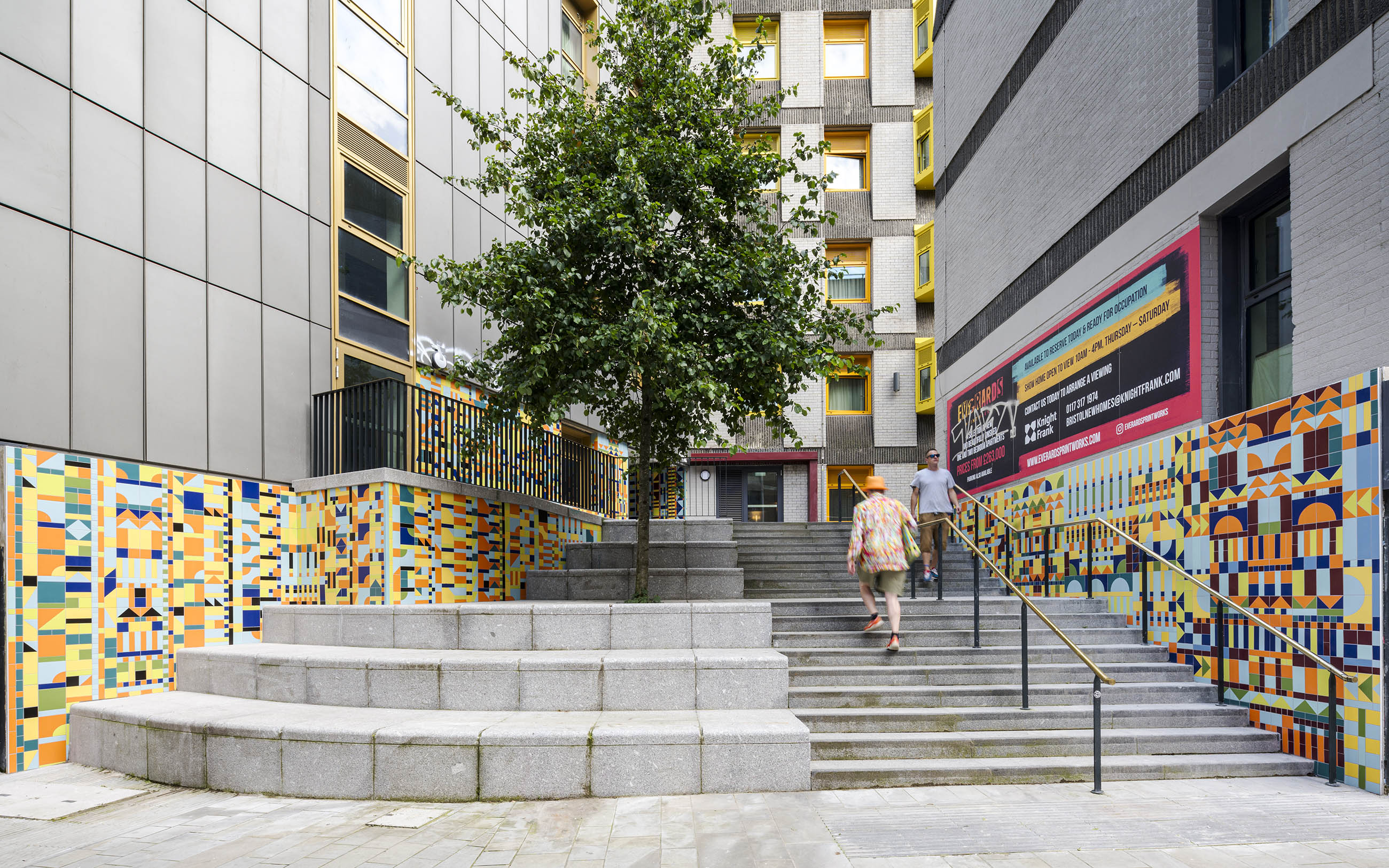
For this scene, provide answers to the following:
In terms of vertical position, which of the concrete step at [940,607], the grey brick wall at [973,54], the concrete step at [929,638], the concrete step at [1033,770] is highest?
the grey brick wall at [973,54]

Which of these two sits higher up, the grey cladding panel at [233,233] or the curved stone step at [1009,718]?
the grey cladding panel at [233,233]

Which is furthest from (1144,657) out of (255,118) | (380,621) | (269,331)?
(255,118)

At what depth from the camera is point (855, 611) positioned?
9883mm

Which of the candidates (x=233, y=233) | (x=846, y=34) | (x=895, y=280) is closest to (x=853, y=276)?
(x=895, y=280)

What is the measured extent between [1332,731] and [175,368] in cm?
1075

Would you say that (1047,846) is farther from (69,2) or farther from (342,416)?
(69,2)

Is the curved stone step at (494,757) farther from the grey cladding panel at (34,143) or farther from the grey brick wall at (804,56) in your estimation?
the grey brick wall at (804,56)

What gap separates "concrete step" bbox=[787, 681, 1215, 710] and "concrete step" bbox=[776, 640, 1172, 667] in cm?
48

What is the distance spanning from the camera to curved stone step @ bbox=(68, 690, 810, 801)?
6.77 metres

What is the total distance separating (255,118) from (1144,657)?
11213 mm

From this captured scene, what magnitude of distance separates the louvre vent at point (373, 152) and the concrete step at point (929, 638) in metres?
8.57

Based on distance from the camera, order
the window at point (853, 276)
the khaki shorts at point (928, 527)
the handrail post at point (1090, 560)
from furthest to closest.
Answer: the window at point (853, 276), the khaki shorts at point (928, 527), the handrail post at point (1090, 560)

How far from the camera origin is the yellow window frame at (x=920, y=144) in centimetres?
2559

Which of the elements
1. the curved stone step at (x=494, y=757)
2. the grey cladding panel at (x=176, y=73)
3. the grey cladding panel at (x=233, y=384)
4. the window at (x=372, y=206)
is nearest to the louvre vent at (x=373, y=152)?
the window at (x=372, y=206)
